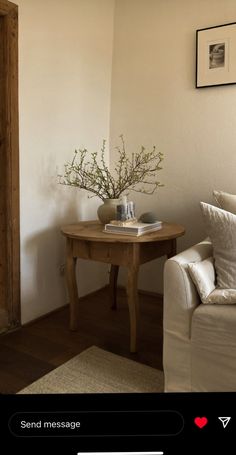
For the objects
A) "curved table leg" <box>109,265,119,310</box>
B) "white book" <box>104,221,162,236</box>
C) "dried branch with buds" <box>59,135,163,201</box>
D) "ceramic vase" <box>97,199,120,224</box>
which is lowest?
"curved table leg" <box>109,265,119,310</box>

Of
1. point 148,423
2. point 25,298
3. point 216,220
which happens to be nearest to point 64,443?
point 148,423

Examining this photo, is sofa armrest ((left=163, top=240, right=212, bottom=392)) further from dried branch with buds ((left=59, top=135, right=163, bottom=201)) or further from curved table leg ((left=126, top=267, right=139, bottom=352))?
dried branch with buds ((left=59, top=135, right=163, bottom=201))

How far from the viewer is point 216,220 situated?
1.59 m

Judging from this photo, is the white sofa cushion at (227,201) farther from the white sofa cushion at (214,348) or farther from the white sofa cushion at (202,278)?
the white sofa cushion at (214,348)

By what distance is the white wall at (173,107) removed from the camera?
2428 millimetres

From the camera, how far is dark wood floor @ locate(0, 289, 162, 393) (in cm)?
182

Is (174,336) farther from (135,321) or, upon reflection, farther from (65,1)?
(65,1)

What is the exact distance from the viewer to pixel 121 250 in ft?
6.35

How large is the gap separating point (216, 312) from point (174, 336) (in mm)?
230

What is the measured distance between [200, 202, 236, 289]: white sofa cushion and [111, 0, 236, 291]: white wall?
→ 2.98ft

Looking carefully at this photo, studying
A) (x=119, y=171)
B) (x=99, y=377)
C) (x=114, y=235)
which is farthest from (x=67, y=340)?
(x=119, y=171)

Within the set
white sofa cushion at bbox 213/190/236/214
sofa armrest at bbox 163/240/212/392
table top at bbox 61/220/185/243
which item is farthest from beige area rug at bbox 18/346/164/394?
white sofa cushion at bbox 213/190/236/214

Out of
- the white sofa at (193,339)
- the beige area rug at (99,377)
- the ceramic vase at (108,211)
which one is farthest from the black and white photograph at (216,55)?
the beige area rug at (99,377)

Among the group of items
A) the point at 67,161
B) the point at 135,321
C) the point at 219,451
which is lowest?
the point at 135,321
